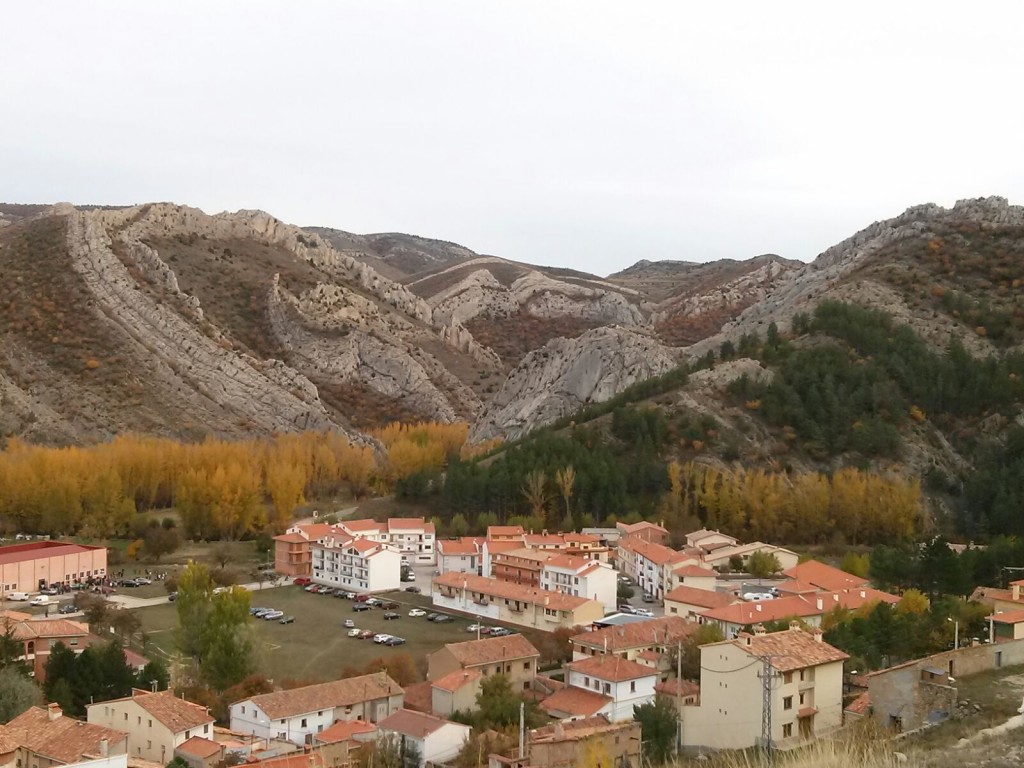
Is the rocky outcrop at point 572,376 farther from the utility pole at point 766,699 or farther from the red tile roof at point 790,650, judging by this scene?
the utility pole at point 766,699

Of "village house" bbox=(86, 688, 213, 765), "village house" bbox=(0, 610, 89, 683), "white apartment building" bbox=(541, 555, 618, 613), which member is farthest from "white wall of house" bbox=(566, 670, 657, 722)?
"village house" bbox=(0, 610, 89, 683)

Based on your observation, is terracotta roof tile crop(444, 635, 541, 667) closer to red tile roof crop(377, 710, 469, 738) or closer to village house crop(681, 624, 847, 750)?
red tile roof crop(377, 710, 469, 738)

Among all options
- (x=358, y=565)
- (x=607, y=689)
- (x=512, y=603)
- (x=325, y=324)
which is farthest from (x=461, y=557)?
(x=325, y=324)

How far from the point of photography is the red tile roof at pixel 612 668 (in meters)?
25.1

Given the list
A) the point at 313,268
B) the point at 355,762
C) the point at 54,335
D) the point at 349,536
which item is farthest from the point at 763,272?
the point at 355,762

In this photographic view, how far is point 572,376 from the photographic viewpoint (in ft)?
225

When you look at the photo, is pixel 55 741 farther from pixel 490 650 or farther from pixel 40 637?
pixel 490 650

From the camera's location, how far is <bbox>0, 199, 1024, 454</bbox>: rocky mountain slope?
64.1 m

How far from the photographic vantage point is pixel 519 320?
121062mm

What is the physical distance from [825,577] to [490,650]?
1236cm

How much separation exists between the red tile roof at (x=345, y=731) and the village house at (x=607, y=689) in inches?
157

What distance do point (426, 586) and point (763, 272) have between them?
250 ft

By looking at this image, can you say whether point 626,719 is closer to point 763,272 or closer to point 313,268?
point 313,268

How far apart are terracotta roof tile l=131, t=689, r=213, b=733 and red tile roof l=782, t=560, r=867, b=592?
17.5m
